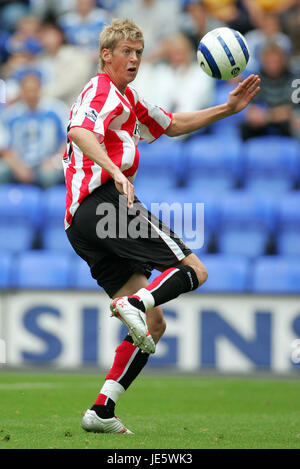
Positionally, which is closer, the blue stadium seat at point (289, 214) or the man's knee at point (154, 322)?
the man's knee at point (154, 322)

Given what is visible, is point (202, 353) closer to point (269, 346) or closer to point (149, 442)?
point (269, 346)

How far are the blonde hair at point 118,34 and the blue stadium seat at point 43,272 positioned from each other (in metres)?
4.92

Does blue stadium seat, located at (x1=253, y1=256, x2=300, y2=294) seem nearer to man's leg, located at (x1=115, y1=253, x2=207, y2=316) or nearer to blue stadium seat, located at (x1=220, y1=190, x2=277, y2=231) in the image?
blue stadium seat, located at (x1=220, y1=190, x2=277, y2=231)

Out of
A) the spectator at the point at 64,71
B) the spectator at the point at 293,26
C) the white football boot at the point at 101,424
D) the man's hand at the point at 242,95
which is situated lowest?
the white football boot at the point at 101,424

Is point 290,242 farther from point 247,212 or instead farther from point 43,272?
point 43,272

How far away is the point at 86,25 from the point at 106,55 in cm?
797

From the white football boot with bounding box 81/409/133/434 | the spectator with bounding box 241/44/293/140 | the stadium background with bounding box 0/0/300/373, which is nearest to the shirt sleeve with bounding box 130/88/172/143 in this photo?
the white football boot with bounding box 81/409/133/434

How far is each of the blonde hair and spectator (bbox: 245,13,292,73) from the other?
21.0ft

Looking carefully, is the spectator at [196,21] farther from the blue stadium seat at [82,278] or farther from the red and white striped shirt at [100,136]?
the red and white striped shirt at [100,136]

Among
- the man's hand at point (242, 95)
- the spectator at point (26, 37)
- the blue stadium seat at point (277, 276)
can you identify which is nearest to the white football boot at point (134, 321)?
the man's hand at point (242, 95)

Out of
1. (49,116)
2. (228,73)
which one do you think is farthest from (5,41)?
(228,73)

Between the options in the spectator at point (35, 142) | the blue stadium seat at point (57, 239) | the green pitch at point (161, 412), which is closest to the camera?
the green pitch at point (161, 412)

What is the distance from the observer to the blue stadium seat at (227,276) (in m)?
9.22
